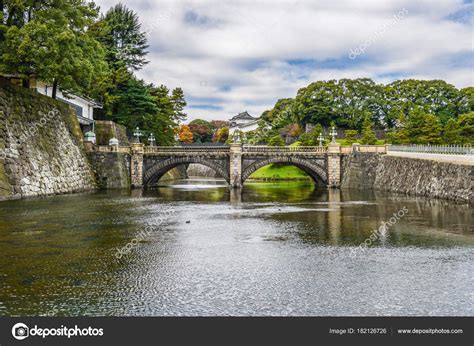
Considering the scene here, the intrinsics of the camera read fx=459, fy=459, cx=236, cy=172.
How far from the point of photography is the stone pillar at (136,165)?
208 feet

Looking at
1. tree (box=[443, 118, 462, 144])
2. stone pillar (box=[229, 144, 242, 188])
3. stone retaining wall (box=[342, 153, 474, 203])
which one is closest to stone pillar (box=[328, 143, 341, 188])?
stone retaining wall (box=[342, 153, 474, 203])

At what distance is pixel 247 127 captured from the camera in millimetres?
161750

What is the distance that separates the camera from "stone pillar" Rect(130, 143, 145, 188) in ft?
208

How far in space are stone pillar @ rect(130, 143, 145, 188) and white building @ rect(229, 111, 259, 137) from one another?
3801 inches

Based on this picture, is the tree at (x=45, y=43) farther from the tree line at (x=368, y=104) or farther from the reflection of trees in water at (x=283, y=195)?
the tree line at (x=368, y=104)

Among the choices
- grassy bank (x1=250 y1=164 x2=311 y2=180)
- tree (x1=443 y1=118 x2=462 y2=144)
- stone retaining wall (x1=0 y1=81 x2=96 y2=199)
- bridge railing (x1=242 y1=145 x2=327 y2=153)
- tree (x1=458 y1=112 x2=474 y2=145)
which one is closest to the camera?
stone retaining wall (x1=0 y1=81 x2=96 y2=199)

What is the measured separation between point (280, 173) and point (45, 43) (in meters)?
59.3

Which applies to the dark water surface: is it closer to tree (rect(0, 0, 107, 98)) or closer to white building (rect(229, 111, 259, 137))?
tree (rect(0, 0, 107, 98))

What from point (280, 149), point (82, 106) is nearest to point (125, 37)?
point (82, 106)

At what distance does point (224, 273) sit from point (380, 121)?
9932 centimetres

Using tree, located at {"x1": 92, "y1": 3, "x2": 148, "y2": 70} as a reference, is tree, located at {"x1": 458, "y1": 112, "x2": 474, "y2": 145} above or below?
below

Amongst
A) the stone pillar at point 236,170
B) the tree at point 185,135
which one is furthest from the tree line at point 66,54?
the tree at point 185,135

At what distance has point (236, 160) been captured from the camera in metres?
63.3

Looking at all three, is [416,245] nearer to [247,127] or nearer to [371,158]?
[371,158]
